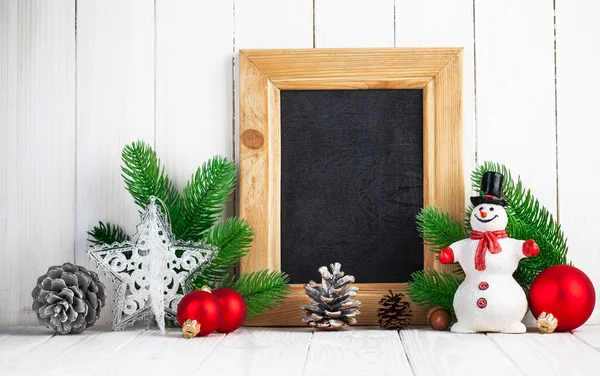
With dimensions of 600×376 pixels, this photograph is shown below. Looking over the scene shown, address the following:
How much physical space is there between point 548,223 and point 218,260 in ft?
2.05

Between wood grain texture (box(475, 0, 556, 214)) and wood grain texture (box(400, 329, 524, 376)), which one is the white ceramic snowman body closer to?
wood grain texture (box(400, 329, 524, 376))

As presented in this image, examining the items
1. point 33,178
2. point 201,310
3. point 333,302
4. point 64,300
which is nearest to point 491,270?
point 333,302

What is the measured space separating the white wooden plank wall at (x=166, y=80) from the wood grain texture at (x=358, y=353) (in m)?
0.41

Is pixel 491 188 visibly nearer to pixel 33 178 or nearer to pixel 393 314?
pixel 393 314

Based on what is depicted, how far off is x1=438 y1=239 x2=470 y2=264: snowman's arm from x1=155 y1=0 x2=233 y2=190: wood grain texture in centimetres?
45

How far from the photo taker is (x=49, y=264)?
141 cm

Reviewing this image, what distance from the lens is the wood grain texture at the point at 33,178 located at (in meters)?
1.41

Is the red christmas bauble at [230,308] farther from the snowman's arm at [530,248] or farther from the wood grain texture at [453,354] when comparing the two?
the snowman's arm at [530,248]

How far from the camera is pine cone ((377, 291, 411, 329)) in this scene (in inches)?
50.3

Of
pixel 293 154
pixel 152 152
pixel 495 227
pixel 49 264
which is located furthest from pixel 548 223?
pixel 49 264

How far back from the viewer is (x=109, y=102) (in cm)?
142

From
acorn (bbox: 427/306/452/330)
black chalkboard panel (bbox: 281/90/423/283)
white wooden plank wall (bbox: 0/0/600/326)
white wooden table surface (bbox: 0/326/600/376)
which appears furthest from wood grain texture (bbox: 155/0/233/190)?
acorn (bbox: 427/306/452/330)

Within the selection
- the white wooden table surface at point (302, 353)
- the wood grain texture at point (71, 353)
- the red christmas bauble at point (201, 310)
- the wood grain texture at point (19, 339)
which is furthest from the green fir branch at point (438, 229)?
the wood grain texture at point (19, 339)

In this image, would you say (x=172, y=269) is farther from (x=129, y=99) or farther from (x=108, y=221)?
(x=129, y=99)
